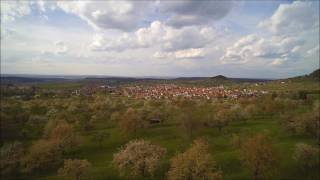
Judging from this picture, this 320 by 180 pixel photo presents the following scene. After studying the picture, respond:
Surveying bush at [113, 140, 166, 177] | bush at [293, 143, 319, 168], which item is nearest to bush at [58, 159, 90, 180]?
bush at [113, 140, 166, 177]

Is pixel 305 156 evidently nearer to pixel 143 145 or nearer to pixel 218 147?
pixel 218 147

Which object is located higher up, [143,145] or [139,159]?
[143,145]

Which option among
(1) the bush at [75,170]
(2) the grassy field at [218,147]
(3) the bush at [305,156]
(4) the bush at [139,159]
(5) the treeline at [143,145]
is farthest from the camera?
(3) the bush at [305,156]

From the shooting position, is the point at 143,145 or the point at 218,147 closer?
the point at 143,145

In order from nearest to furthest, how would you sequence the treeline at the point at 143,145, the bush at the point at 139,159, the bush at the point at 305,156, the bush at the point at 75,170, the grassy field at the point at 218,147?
the treeline at the point at 143,145 < the bush at the point at 75,170 < the bush at the point at 139,159 < the grassy field at the point at 218,147 < the bush at the point at 305,156

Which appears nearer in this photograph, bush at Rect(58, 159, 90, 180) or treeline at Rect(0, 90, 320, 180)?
treeline at Rect(0, 90, 320, 180)

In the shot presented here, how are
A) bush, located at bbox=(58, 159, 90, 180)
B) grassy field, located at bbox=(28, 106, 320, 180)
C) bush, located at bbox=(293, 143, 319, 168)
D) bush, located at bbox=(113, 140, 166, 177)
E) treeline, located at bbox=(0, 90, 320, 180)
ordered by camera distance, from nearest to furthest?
treeline, located at bbox=(0, 90, 320, 180) < bush, located at bbox=(58, 159, 90, 180) < bush, located at bbox=(113, 140, 166, 177) < grassy field, located at bbox=(28, 106, 320, 180) < bush, located at bbox=(293, 143, 319, 168)

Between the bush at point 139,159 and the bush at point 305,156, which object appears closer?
the bush at point 139,159

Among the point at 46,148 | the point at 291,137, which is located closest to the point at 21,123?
the point at 46,148

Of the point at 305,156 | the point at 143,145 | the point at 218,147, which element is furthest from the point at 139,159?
the point at 305,156

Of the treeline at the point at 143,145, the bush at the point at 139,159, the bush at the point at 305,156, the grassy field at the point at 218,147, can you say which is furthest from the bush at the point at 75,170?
the bush at the point at 305,156

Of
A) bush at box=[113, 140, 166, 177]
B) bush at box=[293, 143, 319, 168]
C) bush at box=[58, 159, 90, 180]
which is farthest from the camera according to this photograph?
bush at box=[293, 143, 319, 168]

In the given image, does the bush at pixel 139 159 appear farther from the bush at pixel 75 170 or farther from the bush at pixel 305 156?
the bush at pixel 305 156

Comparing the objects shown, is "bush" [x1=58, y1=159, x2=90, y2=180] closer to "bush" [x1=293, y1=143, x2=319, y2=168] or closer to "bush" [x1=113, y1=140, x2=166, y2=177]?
"bush" [x1=113, y1=140, x2=166, y2=177]
